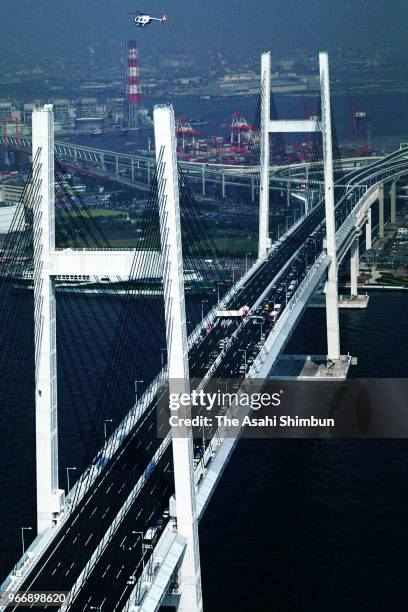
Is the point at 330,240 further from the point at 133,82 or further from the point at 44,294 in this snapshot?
the point at 133,82

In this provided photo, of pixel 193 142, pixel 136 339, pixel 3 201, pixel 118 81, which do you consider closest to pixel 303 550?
pixel 136 339

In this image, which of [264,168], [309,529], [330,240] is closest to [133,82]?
[264,168]

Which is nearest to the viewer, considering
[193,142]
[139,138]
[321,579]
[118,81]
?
[321,579]

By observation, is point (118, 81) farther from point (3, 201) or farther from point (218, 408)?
point (218, 408)

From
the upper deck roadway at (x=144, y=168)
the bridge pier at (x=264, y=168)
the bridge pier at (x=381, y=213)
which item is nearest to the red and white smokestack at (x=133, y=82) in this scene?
the upper deck roadway at (x=144, y=168)

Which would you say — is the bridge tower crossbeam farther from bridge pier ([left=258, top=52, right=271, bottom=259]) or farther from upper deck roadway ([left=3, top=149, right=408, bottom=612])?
upper deck roadway ([left=3, top=149, right=408, bottom=612])

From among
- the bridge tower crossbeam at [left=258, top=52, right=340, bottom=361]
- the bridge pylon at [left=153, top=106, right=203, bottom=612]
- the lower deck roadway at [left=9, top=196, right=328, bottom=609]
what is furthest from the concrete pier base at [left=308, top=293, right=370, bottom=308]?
the bridge pylon at [left=153, top=106, right=203, bottom=612]
